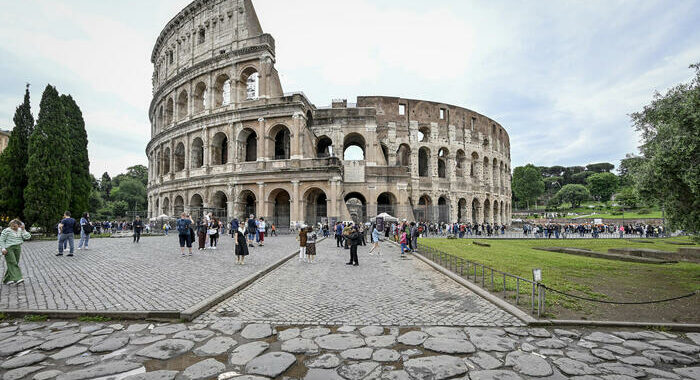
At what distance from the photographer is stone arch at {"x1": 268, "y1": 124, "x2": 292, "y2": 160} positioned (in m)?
26.5

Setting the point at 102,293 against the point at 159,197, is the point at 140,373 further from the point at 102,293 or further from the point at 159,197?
the point at 159,197

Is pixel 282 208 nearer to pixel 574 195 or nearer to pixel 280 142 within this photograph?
pixel 280 142

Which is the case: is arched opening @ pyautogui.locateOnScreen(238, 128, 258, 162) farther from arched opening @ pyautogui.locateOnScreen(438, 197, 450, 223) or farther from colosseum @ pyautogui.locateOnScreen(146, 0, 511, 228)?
arched opening @ pyautogui.locateOnScreen(438, 197, 450, 223)

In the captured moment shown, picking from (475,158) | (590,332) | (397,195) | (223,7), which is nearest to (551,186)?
(475,158)

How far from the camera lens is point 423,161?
3741 cm

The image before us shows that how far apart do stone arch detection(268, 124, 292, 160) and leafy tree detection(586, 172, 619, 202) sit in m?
83.6

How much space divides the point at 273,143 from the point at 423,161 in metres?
18.4

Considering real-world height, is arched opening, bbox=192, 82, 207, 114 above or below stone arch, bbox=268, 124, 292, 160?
above

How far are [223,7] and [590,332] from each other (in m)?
33.7

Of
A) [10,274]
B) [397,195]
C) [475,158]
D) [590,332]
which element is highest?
[475,158]

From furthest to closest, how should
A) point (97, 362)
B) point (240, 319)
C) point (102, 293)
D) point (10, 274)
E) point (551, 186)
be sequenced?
point (551, 186)
point (10, 274)
point (102, 293)
point (240, 319)
point (97, 362)

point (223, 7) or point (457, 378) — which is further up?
point (223, 7)

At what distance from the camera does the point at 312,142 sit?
27141 millimetres

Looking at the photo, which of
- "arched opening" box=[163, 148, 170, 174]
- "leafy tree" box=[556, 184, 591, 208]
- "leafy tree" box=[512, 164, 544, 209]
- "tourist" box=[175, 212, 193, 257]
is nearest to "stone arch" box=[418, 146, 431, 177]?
"arched opening" box=[163, 148, 170, 174]
